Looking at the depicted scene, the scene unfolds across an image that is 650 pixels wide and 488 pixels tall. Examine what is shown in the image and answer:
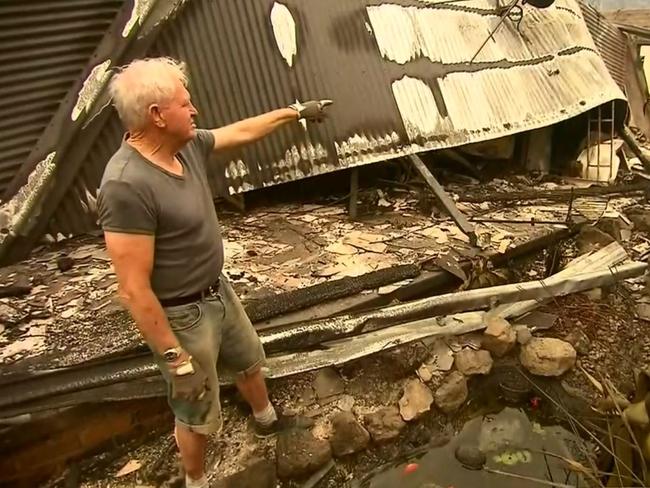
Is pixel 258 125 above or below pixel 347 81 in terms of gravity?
below

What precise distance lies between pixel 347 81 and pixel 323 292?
2.21 meters

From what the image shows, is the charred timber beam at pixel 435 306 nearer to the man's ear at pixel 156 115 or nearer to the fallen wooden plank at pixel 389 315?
the fallen wooden plank at pixel 389 315

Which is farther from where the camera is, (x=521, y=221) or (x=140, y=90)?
(x=521, y=221)

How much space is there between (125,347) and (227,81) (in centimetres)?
244

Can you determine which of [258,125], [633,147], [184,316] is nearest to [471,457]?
[184,316]

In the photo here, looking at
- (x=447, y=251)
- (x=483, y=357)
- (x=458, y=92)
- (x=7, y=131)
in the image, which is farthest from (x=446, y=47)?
(x=7, y=131)

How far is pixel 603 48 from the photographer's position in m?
8.65

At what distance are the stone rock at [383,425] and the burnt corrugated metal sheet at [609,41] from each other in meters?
7.19

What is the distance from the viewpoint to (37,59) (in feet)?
13.2

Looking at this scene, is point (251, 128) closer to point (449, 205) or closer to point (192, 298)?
point (192, 298)

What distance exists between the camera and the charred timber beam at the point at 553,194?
557cm

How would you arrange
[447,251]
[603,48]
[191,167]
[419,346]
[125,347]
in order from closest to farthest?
1. [191,167]
2. [125,347]
3. [419,346]
4. [447,251]
5. [603,48]

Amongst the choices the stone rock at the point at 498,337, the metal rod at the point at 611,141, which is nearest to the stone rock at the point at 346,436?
the stone rock at the point at 498,337

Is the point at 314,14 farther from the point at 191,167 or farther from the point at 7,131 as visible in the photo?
the point at 191,167
